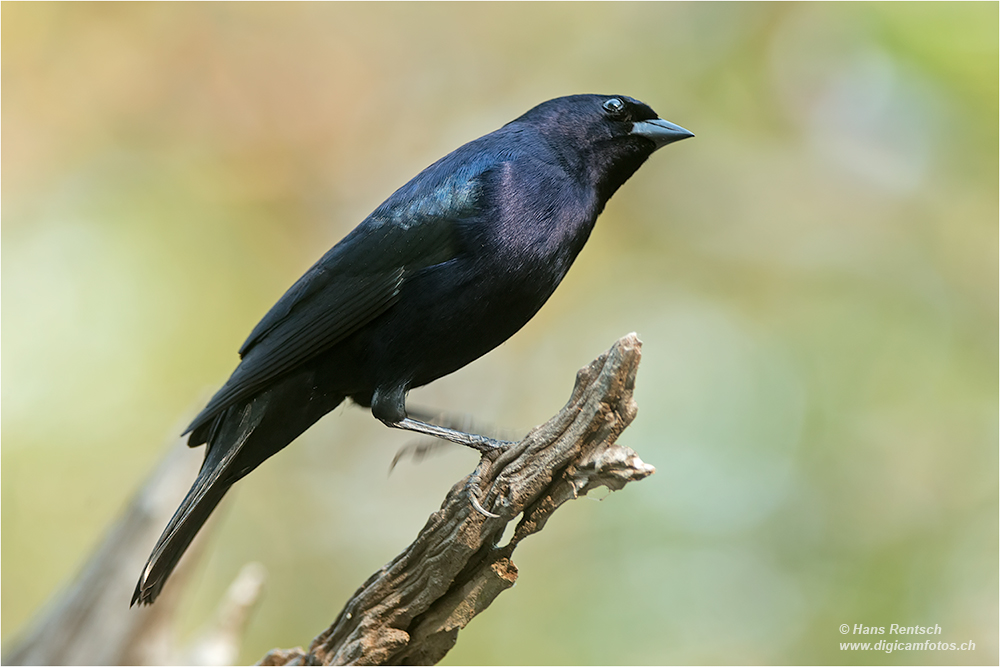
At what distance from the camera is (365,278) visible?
3.54 metres

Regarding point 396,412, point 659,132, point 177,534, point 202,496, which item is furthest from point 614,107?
point 177,534

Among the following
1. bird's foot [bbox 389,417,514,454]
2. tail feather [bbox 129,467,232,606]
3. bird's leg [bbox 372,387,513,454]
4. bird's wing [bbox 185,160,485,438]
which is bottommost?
tail feather [bbox 129,467,232,606]

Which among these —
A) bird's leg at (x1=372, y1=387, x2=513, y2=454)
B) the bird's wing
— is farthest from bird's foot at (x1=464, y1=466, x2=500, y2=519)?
the bird's wing

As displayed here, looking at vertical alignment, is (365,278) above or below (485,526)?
above

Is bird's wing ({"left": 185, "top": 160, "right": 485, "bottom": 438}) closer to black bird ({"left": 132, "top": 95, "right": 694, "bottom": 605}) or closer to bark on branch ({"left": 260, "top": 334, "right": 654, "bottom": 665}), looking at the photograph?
black bird ({"left": 132, "top": 95, "right": 694, "bottom": 605})

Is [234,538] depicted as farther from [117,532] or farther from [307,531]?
[117,532]

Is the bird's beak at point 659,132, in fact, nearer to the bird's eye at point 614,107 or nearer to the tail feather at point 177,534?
the bird's eye at point 614,107

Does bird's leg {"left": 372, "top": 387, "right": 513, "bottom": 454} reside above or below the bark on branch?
above

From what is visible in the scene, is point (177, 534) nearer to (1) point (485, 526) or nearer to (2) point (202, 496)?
(2) point (202, 496)

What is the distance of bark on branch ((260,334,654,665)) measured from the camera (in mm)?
2711

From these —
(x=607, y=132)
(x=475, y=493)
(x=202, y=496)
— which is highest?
(x=607, y=132)

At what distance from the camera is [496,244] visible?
3342 mm

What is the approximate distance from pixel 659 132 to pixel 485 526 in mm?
2068

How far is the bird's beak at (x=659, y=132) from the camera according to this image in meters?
3.96
